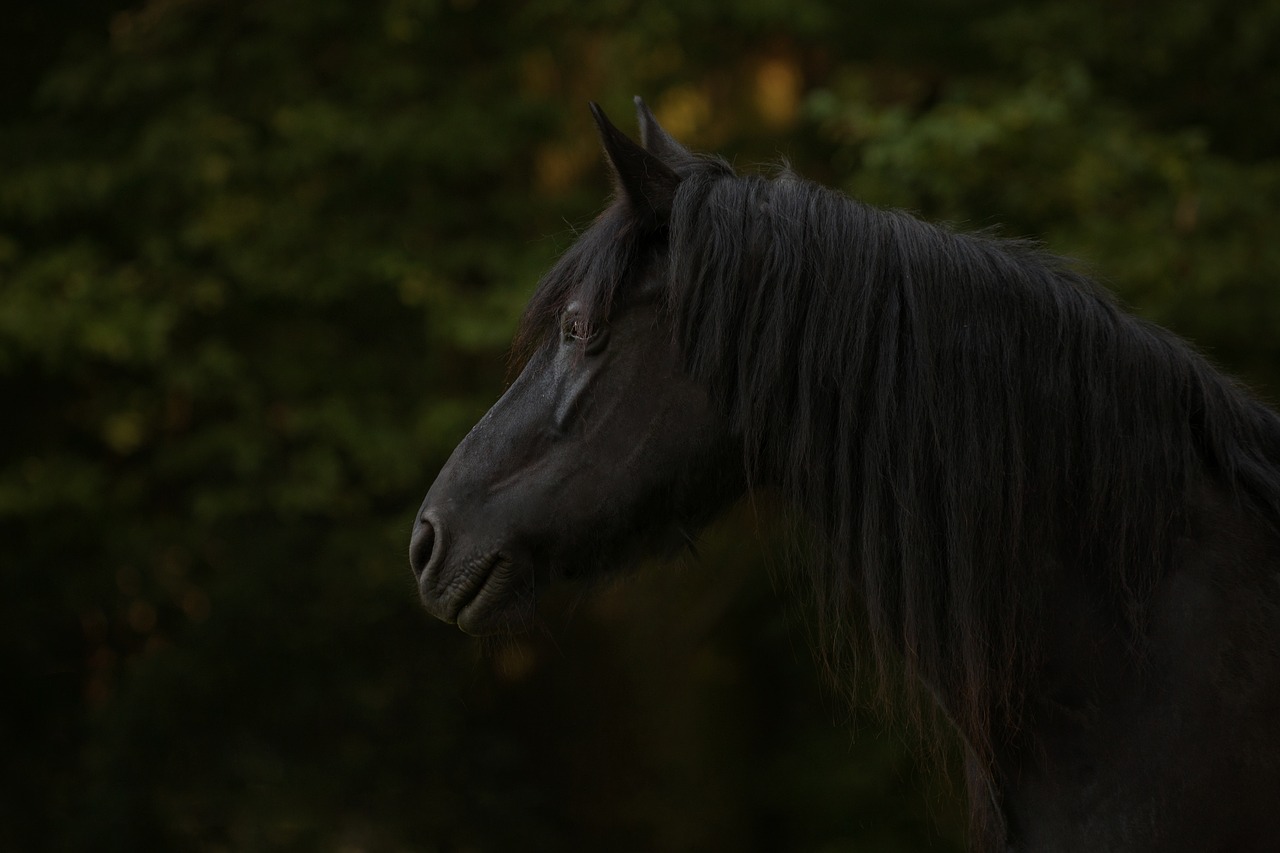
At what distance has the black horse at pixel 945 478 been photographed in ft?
6.58

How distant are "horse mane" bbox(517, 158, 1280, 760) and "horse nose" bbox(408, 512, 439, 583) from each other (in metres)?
0.52

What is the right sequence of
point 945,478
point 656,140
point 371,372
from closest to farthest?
point 945,478 < point 656,140 < point 371,372

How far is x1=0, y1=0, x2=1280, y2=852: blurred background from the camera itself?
6.57m

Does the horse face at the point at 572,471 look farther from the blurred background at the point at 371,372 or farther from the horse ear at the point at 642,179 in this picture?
the blurred background at the point at 371,372

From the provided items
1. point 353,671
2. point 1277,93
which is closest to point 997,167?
point 1277,93

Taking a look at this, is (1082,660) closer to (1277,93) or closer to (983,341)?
(983,341)

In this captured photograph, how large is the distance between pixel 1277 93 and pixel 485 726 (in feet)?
19.6

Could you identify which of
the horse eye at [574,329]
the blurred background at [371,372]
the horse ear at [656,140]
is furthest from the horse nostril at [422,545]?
→ the blurred background at [371,372]

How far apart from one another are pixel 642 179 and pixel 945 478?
31.4 inches

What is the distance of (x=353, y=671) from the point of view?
24.3ft

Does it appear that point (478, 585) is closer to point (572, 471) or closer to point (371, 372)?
point (572, 471)

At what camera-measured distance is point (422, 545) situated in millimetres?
2328

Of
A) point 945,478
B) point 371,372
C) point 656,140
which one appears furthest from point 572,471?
point 371,372

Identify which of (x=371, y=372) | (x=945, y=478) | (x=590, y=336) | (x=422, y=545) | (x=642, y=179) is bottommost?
(x=371, y=372)
